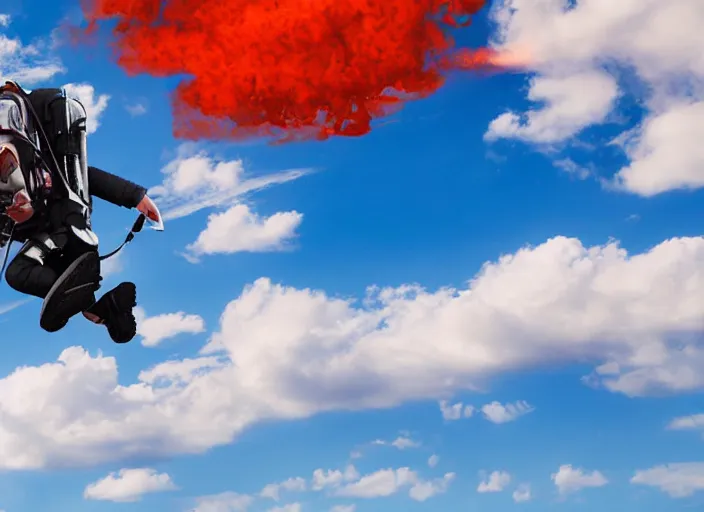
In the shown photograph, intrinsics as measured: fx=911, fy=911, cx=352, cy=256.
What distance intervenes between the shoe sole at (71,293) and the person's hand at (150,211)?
1131mm

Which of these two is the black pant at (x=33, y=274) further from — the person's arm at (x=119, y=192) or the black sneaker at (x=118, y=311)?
the person's arm at (x=119, y=192)

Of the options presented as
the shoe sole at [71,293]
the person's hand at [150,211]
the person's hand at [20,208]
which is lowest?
the shoe sole at [71,293]

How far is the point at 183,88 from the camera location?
1352cm

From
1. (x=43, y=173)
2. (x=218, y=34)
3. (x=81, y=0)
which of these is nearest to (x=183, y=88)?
(x=218, y=34)

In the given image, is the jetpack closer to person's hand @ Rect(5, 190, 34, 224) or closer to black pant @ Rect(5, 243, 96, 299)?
person's hand @ Rect(5, 190, 34, 224)

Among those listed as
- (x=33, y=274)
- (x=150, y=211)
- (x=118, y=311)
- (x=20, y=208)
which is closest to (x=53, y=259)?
(x=33, y=274)

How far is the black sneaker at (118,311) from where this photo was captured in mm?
12125

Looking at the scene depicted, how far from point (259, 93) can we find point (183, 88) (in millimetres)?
1194

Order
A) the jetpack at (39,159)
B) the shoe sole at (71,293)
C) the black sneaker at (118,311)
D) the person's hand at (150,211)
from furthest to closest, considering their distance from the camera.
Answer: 1. the person's hand at (150,211)
2. the black sneaker at (118,311)
3. the jetpack at (39,159)
4. the shoe sole at (71,293)

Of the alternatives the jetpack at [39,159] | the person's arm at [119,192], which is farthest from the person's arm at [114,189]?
the jetpack at [39,159]

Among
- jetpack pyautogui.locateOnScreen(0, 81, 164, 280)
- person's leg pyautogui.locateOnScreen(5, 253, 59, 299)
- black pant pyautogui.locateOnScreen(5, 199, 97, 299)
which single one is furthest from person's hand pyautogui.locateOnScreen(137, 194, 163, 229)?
person's leg pyautogui.locateOnScreen(5, 253, 59, 299)

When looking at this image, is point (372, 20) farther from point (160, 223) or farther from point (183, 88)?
point (160, 223)

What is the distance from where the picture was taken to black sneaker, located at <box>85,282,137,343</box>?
12.1m

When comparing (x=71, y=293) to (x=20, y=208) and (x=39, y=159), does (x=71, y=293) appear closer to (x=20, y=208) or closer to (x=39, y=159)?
(x=20, y=208)
